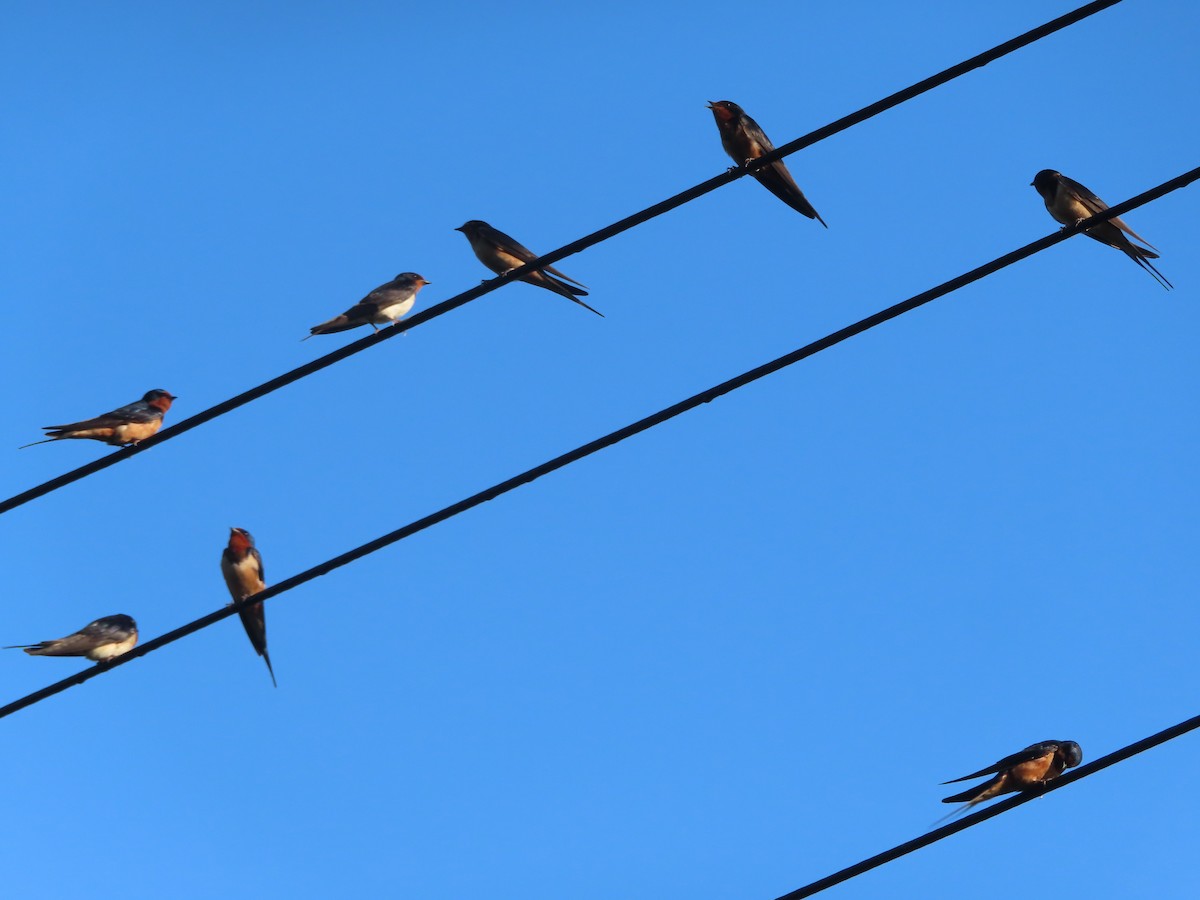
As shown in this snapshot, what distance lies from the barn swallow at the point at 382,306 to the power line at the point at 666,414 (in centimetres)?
415

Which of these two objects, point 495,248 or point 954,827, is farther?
point 495,248

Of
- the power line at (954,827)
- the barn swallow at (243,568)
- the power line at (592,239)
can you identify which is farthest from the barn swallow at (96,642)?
the power line at (954,827)

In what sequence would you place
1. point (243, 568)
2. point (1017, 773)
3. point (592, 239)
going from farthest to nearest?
point (243, 568) < point (1017, 773) < point (592, 239)

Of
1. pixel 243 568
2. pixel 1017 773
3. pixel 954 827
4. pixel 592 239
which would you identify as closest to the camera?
pixel 954 827

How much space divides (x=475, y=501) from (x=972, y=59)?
8.68 ft

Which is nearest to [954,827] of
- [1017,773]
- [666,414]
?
[666,414]

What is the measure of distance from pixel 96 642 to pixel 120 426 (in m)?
1.75

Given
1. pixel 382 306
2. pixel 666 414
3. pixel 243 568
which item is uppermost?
pixel 382 306

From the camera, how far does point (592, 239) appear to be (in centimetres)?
641

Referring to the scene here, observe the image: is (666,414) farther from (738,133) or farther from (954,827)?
(738,133)

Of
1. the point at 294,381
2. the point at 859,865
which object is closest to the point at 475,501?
the point at 294,381

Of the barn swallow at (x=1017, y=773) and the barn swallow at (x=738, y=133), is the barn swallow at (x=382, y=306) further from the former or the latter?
the barn swallow at (x=1017, y=773)

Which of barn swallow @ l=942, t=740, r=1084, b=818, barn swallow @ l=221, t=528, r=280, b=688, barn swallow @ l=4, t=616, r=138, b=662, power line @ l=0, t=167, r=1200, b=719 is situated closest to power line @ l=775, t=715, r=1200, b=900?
power line @ l=0, t=167, r=1200, b=719

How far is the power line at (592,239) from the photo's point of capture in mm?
6070
